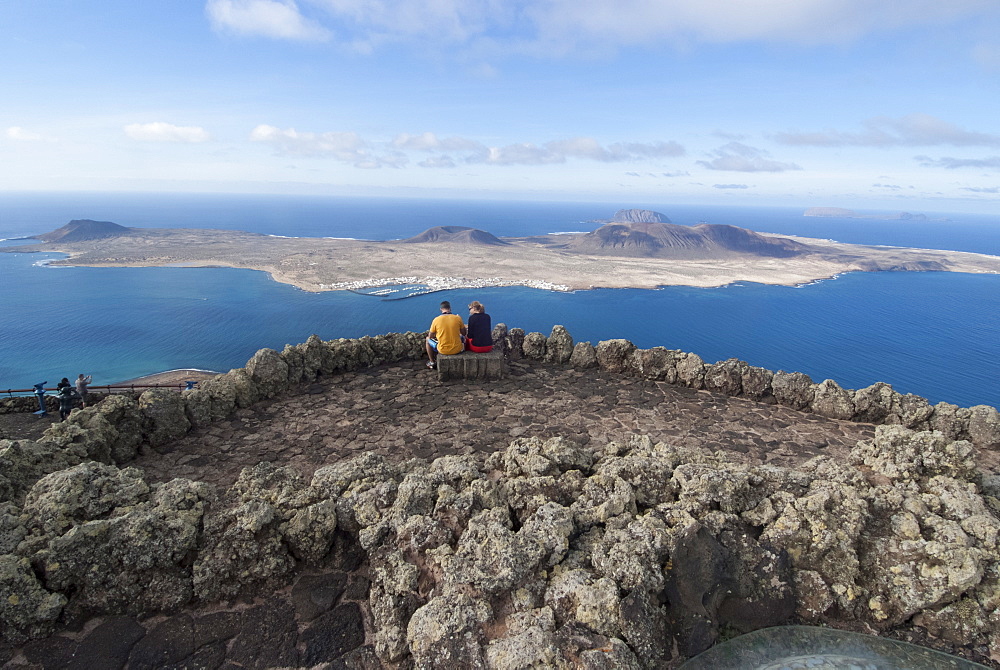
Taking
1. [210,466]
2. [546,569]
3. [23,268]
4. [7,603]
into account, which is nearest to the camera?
[7,603]

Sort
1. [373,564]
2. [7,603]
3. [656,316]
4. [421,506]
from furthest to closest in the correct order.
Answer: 1. [656,316]
2. [421,506]
3. [373,564]
4. [7,603]

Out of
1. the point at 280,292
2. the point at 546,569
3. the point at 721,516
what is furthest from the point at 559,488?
the point at 280,292

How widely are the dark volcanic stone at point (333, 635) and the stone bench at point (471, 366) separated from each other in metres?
4.96

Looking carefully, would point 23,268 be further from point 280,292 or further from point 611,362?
point 611,362

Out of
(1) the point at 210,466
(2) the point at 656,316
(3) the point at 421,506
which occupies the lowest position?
(2) the point at 656,316

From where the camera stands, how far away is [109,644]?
10.9 ft

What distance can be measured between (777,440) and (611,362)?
3.08 meters

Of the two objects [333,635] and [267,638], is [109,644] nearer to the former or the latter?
[267,638]

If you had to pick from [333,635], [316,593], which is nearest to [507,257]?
[316,593]

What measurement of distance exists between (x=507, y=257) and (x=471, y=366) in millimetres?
103402

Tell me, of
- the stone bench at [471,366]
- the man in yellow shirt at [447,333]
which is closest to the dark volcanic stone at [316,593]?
the stone bench at [471,366]

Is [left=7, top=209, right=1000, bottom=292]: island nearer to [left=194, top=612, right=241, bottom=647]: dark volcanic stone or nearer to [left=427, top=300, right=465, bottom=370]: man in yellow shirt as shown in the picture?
[left=427, top=300, right=465, bottom=370]: man in yellow shirt

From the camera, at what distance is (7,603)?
3.19m

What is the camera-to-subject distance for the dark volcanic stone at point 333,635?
3.33m
